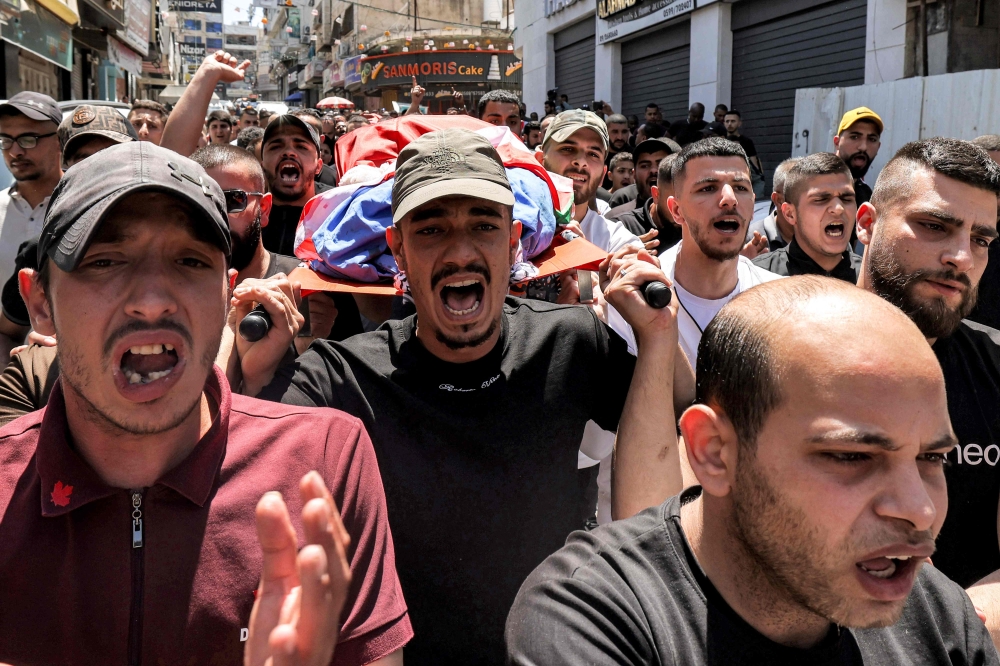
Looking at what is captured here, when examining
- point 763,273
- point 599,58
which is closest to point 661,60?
point 599,58

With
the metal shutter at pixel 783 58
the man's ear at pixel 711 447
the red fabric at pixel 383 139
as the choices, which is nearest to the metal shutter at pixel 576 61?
the metal shutter at pixel 783 58

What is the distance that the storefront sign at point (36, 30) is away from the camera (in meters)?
13.7

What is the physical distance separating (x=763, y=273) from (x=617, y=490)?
202 centimetres

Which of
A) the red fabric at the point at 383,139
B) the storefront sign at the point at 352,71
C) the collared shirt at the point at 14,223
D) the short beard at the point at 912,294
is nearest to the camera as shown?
the short beard at the point at 912,294

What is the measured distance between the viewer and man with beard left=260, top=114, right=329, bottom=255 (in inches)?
206

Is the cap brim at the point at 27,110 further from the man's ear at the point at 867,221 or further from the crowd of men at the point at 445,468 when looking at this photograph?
the man's ear at the point at 867,221

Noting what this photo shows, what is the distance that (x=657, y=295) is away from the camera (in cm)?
254

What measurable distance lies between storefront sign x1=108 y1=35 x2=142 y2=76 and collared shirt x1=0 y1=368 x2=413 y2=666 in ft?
93.1

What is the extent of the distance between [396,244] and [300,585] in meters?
1.63

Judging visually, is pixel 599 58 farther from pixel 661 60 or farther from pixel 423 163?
pixel 423 163

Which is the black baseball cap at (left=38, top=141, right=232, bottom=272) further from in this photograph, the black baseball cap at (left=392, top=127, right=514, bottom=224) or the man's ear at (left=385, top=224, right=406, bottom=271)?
the man's ear at (left=385, top=224, right=406, bottom=271)

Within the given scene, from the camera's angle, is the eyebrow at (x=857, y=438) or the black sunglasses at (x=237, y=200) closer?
the eyebrow at (x=857, y=438)

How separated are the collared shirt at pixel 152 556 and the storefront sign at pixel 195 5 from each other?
56611mm

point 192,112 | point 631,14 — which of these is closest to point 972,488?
point 192,112
